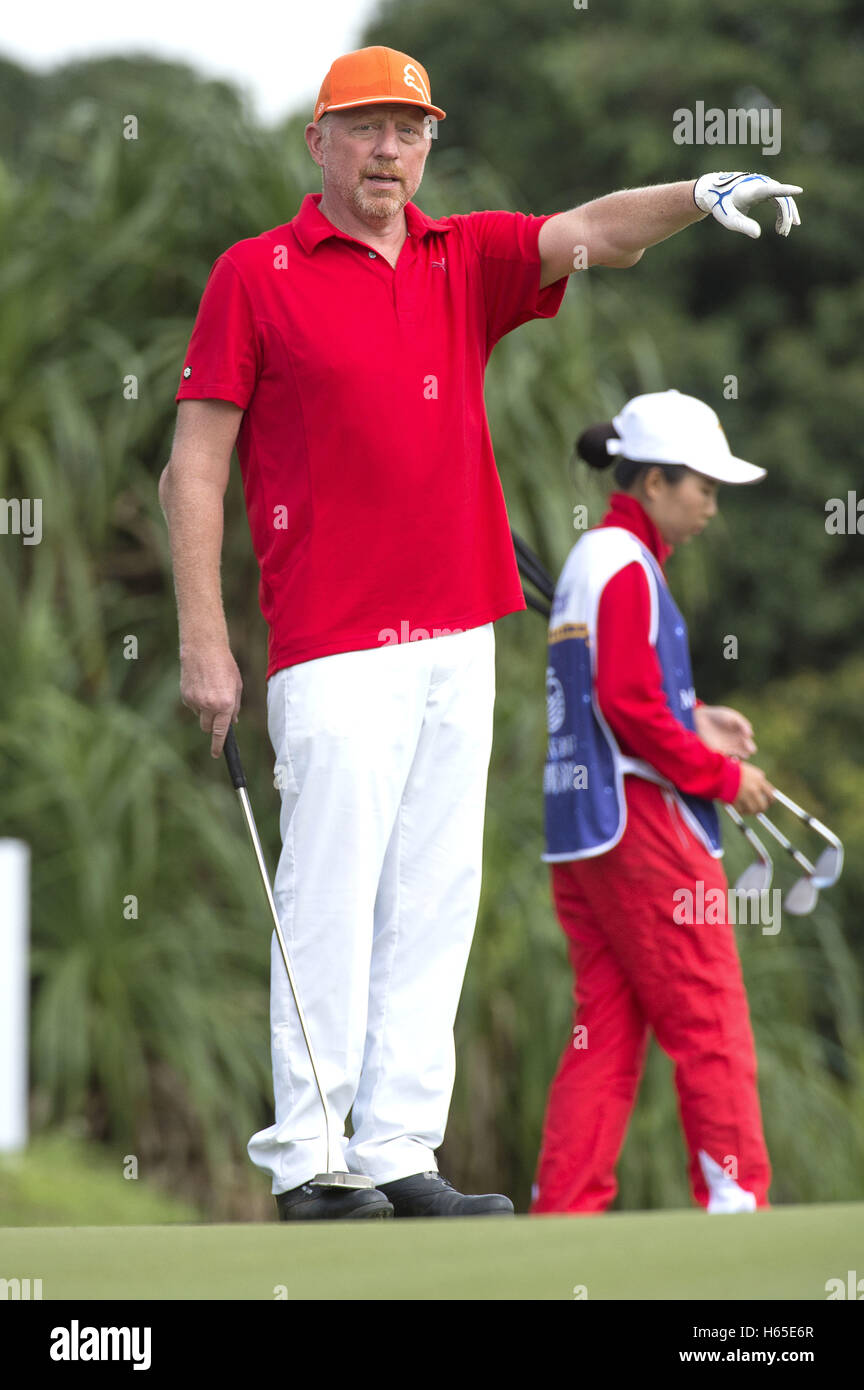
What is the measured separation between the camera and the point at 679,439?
13.2 feet

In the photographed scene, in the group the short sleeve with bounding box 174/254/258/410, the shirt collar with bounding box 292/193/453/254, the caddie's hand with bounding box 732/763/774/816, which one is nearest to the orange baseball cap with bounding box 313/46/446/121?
the shirt collar with bounding box 292/193/453/254

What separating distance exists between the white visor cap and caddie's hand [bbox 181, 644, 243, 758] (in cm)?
127

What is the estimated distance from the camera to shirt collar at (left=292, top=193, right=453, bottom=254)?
323 centimetres

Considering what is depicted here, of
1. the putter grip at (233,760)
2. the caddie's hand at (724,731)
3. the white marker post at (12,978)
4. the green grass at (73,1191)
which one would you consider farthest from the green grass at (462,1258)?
the white marker post at (12,978)

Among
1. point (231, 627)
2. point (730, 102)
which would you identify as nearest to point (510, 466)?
point (231, 627)

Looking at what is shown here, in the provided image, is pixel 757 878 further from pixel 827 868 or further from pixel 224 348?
pixel 224 348

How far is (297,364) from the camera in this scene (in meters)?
3.13

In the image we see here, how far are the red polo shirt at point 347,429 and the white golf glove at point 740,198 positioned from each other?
46cm

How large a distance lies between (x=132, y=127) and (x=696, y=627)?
270 inches

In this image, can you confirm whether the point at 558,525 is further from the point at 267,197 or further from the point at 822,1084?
the point at 822,1084

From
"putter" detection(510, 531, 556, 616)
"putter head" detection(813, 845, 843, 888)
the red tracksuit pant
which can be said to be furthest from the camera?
"putter" detection(510, 531, 556, 616)

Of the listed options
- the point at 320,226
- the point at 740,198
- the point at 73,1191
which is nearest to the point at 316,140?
the point at 320,226

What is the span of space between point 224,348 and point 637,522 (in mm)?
1226

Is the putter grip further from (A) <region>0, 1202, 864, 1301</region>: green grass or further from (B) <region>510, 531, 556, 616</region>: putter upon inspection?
(B) <region>510, 531, 556, 616</region>: putter
